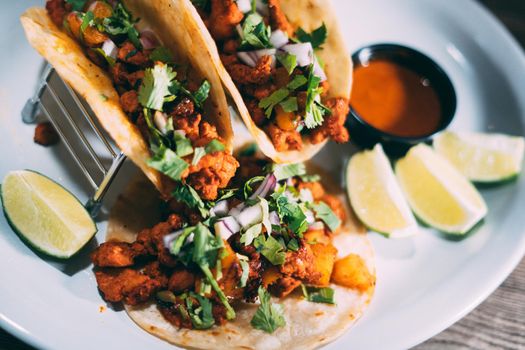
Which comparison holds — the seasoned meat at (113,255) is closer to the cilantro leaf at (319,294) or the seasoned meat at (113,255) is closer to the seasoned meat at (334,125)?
the cilantro leaf at (319,294)

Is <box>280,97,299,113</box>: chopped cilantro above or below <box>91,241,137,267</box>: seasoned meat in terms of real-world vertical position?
above

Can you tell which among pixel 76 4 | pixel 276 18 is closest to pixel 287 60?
pixel 276 18

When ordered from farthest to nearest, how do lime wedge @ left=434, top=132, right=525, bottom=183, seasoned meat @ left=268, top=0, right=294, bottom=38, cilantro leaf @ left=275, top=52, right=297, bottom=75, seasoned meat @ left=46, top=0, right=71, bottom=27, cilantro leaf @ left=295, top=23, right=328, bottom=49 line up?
1. lime wedge @ left=434, top=132, right=525, bottom=183
2. cilantro leaf @ left=295, top=23, right=328, bottom=49
3. seasoned meat @ left=268, top=0, right=294, bottom=38
4. seasoned meat @ left=46, top=0, right=71, bottom=27
5. cilantro leaf @ left=275, top=52, right=297, bottom=75

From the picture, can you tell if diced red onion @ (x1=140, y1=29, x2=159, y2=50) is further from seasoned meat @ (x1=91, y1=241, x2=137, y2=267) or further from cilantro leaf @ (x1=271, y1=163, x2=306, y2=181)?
seasoned meat @ (x1=91, y1=241, x2=137, y2=267)

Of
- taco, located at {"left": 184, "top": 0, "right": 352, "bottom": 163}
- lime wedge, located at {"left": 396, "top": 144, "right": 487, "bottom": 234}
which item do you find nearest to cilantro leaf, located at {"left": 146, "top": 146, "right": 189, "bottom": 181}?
taco, located at {"left": 184, "top": 0, "right": 352, "bottom": 163}

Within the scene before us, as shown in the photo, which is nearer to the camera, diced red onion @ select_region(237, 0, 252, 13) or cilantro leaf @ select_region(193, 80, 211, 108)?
cilantro leaf @ select_region(193, 80, 211, 108)

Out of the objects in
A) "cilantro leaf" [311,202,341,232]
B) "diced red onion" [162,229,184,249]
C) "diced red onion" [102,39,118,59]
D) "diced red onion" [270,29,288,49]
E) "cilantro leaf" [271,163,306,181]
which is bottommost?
"cilantro leaf" [311,202,341,232]

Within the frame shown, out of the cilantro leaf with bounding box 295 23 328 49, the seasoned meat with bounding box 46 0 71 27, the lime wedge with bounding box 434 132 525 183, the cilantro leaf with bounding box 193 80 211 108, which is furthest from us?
the lime wedge with bounding box 434 132 525 183

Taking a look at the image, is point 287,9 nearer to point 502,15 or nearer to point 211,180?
point 211,180
